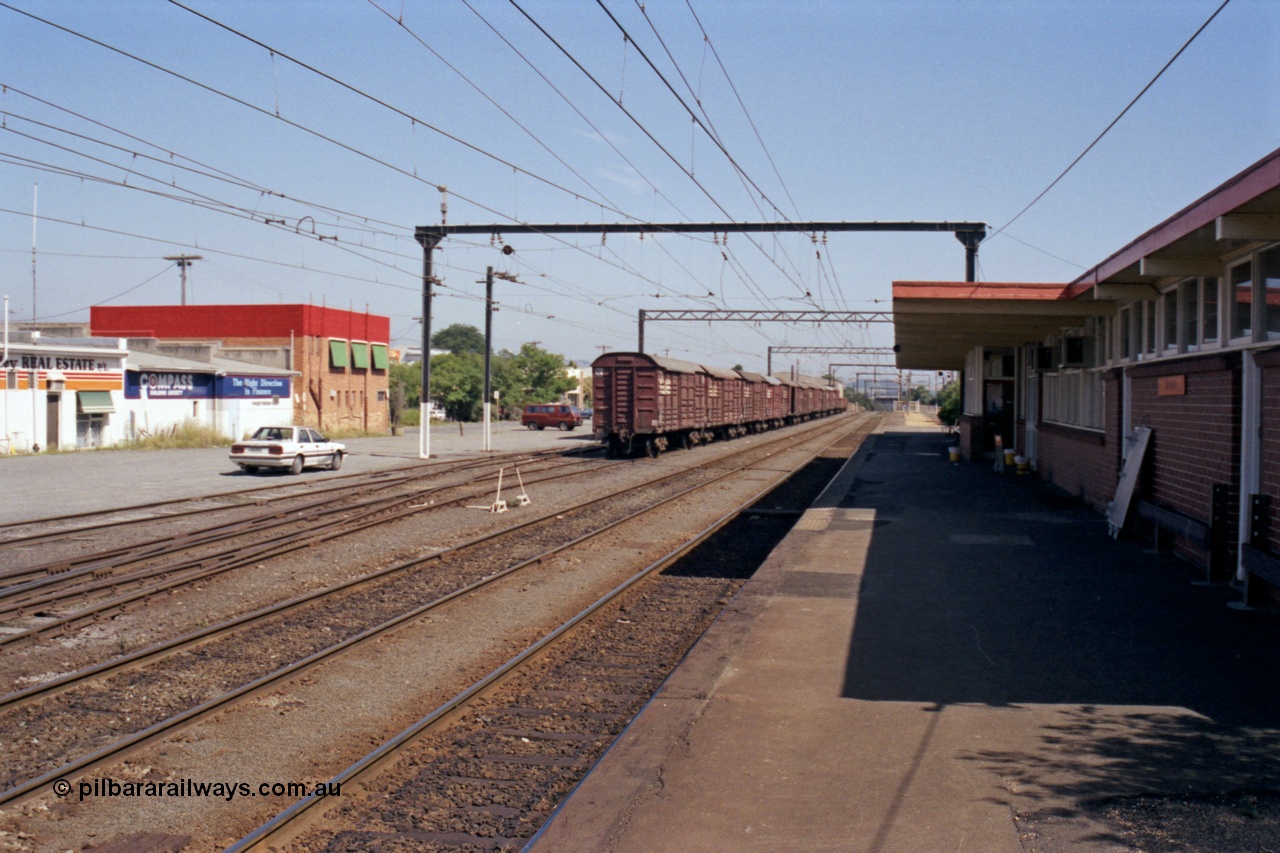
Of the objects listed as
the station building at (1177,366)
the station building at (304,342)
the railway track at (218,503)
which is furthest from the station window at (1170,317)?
the station building at (304,342)

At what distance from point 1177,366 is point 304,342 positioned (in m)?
42.7

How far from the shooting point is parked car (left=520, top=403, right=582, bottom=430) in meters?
56.4

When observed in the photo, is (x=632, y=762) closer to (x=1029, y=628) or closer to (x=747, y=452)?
(x=1029, y=628)

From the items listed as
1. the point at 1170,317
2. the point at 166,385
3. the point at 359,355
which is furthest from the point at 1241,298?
the point at 359,355

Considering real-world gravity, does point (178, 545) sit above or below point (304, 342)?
below

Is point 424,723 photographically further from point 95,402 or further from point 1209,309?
point 95,402

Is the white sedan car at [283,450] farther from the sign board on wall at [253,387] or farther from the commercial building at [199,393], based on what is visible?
the sign board on wall at [253,387]

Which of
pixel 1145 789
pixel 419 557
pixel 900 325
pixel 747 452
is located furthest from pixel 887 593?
pixel 747 452

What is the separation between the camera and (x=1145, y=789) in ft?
15.1

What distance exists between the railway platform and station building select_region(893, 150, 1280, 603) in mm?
789

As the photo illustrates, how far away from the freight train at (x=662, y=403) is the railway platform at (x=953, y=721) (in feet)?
68.1

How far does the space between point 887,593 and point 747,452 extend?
87.7 ft

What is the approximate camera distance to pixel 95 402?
33625 mm

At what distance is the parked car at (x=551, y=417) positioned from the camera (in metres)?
56.4
